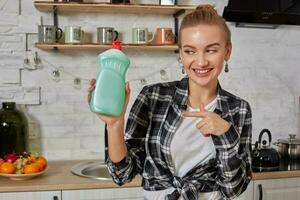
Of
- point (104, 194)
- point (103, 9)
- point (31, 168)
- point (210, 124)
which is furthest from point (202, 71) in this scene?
point (103, 9)

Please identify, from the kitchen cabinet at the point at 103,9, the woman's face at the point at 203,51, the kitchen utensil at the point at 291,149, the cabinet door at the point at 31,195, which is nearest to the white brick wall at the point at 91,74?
the kitchen cabinet at the point at 103,9

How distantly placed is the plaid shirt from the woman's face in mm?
109

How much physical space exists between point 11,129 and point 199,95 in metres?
1.32

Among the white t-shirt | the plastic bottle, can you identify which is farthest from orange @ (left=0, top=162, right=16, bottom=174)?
the plastic bottle

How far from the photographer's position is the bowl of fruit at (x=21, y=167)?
1.89 metres

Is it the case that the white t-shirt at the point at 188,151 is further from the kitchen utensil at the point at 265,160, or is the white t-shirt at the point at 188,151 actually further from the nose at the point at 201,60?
the kitchen utensil at the point at 265,160

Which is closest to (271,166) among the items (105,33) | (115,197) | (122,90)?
(115,197)

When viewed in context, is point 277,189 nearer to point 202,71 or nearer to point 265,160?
point 265,160

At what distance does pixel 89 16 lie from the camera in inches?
93.1

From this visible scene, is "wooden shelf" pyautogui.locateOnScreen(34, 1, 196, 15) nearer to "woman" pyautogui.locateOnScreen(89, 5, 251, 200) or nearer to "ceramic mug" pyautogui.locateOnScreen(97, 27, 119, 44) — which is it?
"ceramic mug" pyautogui.locateOnScreen(97, 27, 119, 44)

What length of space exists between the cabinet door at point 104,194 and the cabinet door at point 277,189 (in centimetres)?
59

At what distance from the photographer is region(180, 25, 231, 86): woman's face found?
1.02 meters

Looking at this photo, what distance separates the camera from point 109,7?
222 cm

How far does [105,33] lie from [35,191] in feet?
2.88
